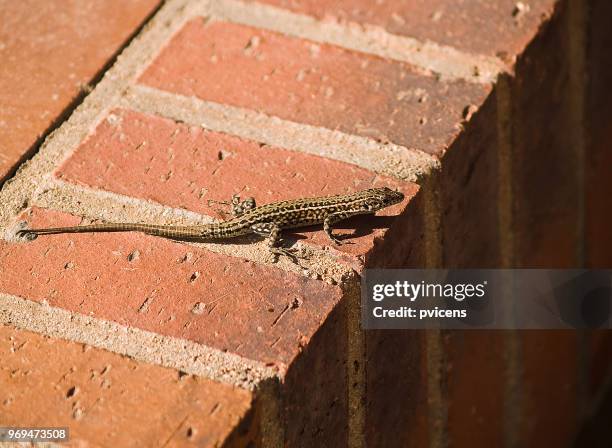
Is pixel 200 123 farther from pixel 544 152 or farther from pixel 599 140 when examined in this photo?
pixel 599 140

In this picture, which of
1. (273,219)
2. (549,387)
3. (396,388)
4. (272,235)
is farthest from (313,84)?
(549,387)

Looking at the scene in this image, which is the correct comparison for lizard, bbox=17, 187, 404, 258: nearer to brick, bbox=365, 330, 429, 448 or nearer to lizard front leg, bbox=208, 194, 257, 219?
lizard front leg, bbox=208, 194, 257, 219

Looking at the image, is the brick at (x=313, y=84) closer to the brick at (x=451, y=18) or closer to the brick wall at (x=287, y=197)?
the brick wall at (x=287, y=197)

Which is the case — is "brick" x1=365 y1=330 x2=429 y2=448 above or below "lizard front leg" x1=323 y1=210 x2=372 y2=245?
below

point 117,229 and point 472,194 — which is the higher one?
point 472,194

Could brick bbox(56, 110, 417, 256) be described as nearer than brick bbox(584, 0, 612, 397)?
Yes

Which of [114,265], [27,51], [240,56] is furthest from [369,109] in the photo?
[27,51]

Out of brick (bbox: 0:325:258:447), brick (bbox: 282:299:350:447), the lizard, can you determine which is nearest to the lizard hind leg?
the lizard
